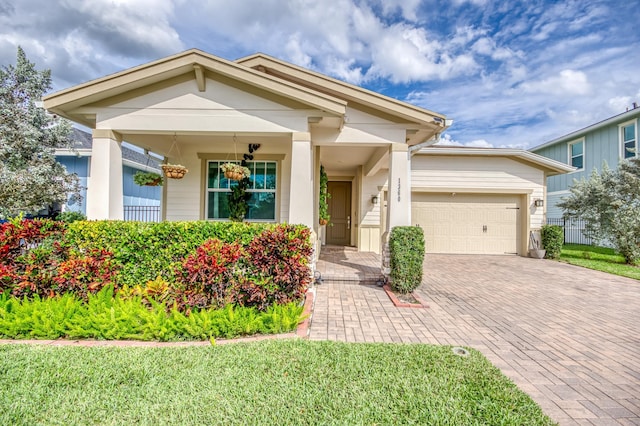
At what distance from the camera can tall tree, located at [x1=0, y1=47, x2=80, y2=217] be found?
8047 mm

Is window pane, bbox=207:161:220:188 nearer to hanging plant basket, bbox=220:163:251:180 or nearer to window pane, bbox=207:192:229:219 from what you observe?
window pane, bbox=207:192:229:219

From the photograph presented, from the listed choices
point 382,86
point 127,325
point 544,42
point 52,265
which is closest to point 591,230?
point 544,42

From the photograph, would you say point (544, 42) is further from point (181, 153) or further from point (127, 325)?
point (127, 325)

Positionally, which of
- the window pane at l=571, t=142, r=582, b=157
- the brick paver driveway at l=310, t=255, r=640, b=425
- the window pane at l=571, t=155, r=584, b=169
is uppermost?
the window pane at l=571, t=142, r=582, b=157

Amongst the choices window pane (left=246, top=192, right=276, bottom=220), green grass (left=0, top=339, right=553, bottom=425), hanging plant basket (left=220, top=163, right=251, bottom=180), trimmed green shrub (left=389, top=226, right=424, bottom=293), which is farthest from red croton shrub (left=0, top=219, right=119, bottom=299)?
trimmed green shrub (left=389, top=226, right=424, bottom=293)

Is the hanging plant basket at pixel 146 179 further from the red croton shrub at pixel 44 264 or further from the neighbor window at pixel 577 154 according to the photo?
the neighbor window at pixel 577 154

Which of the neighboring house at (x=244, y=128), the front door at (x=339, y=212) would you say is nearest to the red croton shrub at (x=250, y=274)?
the neighboring house at (x=244, y=128)

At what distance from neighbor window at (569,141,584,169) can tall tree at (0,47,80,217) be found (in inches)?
925

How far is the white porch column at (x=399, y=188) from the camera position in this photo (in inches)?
240

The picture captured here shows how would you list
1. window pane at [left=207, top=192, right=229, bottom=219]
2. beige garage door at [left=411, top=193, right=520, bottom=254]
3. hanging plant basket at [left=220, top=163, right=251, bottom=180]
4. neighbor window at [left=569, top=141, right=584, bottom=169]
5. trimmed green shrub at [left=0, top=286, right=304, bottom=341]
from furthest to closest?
neighbor window at [left=569, top=141, right=584, bottom=169] < beige garage door at [left=411, top=193, right=520, bottom=254] < window pane at [left=207, top=192, right=229, bottom=219] < hanging plant basket at [left=220, top=163, right=251, bottom=180] < trimmed green shrub at [left=0, top=286, right=304, bottom=341]

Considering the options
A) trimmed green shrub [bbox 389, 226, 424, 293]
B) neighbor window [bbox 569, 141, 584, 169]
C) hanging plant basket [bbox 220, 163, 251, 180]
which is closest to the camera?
trimmed green shrub [bbox 389, 226, 424, 293]

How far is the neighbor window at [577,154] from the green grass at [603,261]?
518 centimetres

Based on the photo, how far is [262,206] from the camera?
7938 millimetres

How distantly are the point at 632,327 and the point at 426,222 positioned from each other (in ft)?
24.1
